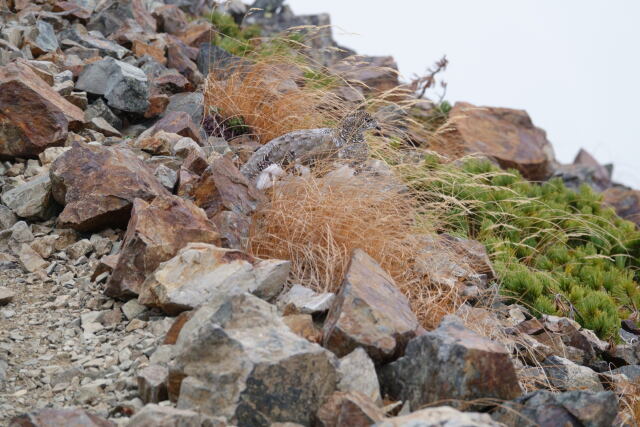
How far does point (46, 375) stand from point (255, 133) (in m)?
3.09

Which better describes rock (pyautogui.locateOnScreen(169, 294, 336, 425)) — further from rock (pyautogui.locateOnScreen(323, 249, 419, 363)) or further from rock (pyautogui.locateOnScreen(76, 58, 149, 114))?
rock (pyautogui.locateOnScreen(76, 58, 149, 114))

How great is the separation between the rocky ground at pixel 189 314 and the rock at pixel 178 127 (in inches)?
0.7

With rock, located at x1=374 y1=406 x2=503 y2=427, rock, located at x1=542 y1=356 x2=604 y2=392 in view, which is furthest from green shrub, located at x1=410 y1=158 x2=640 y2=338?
rock, located at x1=374 y1=406 x2=503 y2=427

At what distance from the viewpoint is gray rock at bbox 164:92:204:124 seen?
5.89 metres

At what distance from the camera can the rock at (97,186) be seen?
411 centimetres

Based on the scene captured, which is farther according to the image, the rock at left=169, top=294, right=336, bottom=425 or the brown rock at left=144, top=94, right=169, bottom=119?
the brown rock at left=144, top=94, right=169, bottom=119

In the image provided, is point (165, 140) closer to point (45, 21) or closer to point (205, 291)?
point (205, 291)

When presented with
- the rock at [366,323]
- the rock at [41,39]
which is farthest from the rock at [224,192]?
the rock at [41,39]

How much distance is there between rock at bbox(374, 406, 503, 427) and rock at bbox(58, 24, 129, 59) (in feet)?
17.3

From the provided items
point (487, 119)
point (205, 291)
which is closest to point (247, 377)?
point (205, 291)

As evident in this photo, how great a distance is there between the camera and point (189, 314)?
3213 millimetres

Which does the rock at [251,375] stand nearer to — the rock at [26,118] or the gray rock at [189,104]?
the rock at [26,118]

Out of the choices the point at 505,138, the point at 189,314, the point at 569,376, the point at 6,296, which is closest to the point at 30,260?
the point at 6,296

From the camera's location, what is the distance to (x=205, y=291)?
11.2ft
